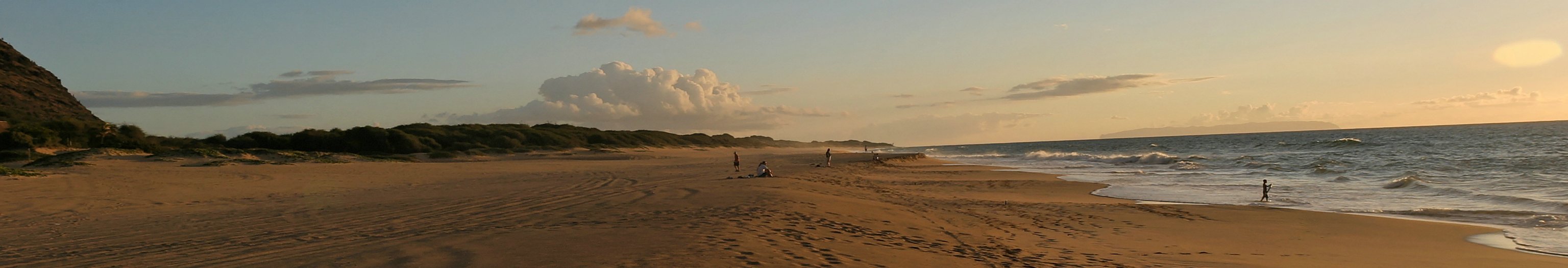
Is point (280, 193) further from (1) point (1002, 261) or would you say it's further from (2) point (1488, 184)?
(2) point (1488, 184)

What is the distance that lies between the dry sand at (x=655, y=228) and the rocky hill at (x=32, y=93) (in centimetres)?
2925

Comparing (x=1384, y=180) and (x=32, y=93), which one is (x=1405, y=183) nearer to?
(x=1384, y=180)

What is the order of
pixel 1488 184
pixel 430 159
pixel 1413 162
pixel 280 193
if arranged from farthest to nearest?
pixel 430 159 → pixel 1413 162 → pixel 1488 184 → pixel 280 193

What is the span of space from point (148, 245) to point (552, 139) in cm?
5469

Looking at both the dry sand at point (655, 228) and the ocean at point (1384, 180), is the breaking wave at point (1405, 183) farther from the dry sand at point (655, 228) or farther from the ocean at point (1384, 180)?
the dry sand at point (655, 228)

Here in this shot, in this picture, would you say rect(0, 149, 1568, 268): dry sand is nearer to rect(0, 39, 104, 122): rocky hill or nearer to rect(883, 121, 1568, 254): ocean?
rect(883, 121, 1568, 254): ocean

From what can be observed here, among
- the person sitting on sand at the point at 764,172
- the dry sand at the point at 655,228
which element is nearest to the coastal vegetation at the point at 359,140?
the dry sand at the point at 655,228

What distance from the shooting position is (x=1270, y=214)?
46.7 ft

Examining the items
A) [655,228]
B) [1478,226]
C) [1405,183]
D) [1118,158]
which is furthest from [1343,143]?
[655,228]

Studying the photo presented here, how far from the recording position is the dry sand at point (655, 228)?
747cm

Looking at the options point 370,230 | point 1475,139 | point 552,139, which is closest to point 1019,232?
point 370,230

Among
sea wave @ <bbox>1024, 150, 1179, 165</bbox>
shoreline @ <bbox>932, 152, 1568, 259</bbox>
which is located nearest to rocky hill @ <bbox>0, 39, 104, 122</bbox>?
shoreline @ <bbox>932, 152, 1568, 259</bbox>

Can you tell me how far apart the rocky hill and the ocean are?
47.3m

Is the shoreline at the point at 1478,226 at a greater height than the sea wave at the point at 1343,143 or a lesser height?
lesser
